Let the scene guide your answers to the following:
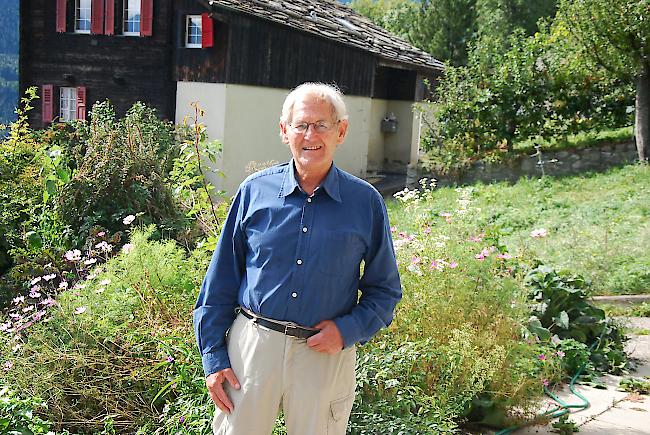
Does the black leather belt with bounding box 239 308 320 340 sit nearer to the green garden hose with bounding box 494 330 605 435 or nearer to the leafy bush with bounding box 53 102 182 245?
the green garden hose with bounding box 494 330 605 435

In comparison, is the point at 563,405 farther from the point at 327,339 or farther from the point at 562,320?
the point at 327,339

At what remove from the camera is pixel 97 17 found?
17422 mm

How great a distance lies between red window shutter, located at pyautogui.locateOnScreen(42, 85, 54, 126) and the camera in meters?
18.2

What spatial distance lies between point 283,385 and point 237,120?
14149mm

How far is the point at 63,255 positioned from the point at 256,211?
3866mm

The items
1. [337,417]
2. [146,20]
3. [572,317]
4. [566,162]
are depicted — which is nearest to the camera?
[337,417]

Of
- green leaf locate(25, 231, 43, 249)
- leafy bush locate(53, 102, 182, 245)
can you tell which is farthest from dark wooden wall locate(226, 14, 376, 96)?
green leaf locate(25, 231, 43, 249)

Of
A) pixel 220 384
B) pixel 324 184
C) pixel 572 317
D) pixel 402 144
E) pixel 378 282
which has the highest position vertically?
pixel 324 184

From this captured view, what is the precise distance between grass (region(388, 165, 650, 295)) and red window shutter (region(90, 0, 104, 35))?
301 inches

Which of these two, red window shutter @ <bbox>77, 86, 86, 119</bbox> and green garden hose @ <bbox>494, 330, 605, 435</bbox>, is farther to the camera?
red window shutter @ <bbox>77, 86, 86, 119</bbox>

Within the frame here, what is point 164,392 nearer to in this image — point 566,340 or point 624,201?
point 566,340

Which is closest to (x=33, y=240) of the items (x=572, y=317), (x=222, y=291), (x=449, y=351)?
(x=449, y=351)

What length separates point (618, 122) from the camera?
17.0 metres

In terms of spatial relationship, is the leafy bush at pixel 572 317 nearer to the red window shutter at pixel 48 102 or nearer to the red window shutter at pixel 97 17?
the red window shutter at pixel 97 17
